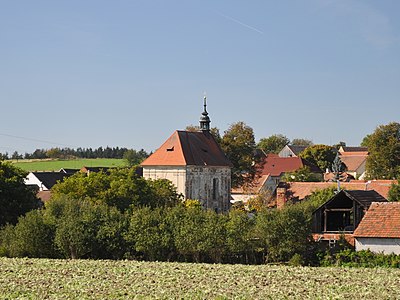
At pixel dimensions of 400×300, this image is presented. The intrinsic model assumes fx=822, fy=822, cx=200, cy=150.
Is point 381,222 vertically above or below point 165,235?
above

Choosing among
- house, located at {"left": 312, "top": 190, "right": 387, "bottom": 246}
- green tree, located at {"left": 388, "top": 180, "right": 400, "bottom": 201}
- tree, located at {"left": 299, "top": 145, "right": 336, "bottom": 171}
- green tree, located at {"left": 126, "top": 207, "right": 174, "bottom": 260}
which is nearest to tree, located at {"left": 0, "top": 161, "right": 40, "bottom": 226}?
green tree, located at {"left": 126, "top": 207, "right": 174, "bottom": 260}

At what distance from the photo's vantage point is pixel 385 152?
9825cm

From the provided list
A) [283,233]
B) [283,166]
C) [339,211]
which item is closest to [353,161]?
[283,166]

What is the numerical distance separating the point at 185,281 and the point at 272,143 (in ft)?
493

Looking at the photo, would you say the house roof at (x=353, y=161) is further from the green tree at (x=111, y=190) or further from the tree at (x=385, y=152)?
the green tree at (x=111, y=190)

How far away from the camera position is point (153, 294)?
31.5m

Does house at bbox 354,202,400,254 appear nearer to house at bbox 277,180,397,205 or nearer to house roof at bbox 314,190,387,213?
house roof at bbox 314,190,387,213

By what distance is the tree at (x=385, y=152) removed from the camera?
9794 centimetres

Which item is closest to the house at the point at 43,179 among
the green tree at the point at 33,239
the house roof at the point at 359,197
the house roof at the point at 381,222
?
the green tree at the point at 33,239

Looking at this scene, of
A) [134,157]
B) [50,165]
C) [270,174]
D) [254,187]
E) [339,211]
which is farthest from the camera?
[134,157]

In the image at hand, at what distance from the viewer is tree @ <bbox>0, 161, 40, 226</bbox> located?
188 ft

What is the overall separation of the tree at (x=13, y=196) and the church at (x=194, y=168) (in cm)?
2049

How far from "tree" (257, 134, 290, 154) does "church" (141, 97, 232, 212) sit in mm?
98574

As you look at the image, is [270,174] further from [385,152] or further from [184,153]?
[184,153]
